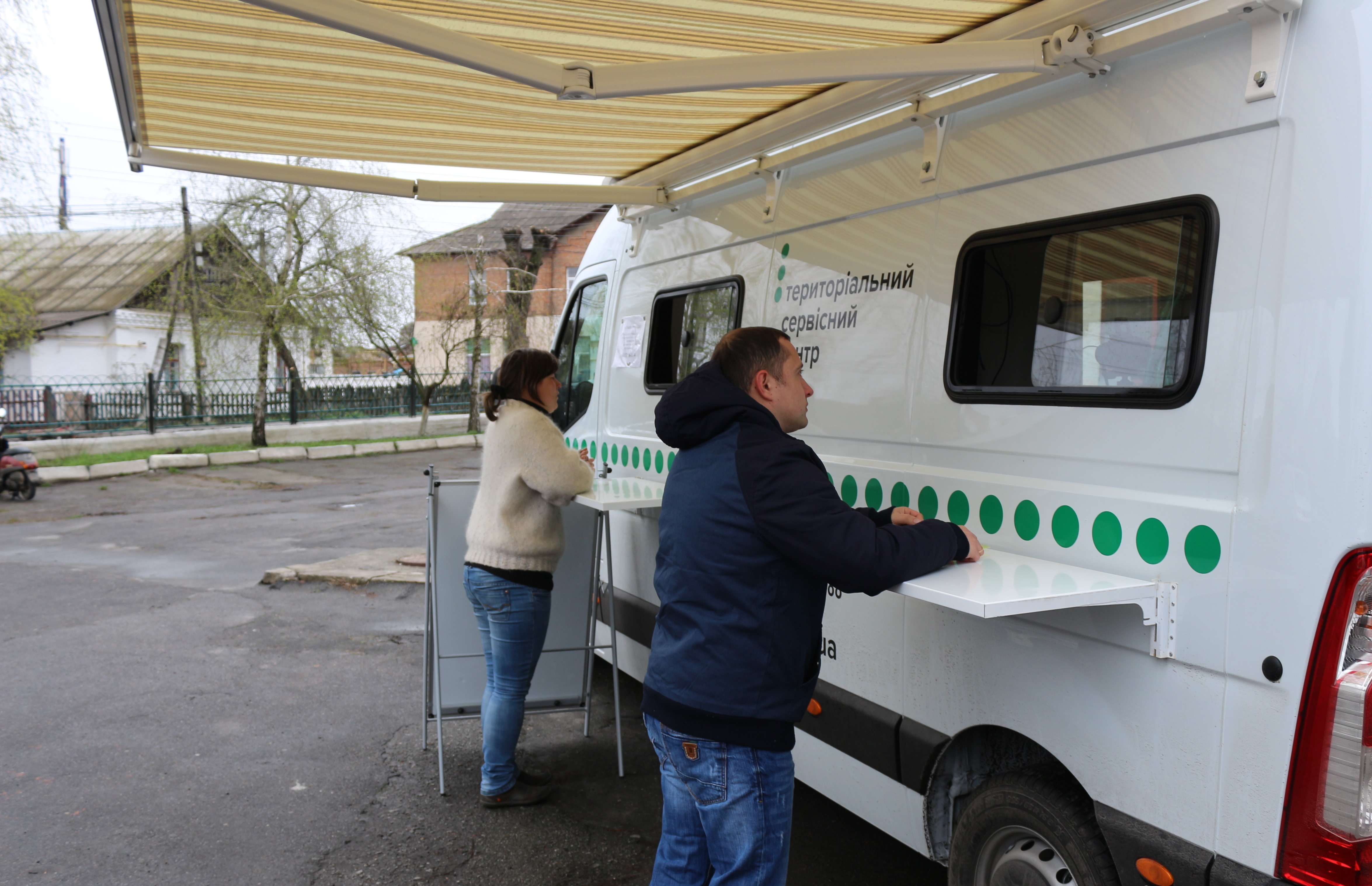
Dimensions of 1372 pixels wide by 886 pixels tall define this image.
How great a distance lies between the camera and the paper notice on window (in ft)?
16.2

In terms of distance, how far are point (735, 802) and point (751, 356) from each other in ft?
3.56

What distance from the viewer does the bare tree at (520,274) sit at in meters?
27.5

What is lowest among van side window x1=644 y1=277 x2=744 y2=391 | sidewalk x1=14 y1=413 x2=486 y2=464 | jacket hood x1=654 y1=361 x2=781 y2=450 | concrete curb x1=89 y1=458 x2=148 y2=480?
concrete curb x1=89 y1=458 x2=148 y2=480

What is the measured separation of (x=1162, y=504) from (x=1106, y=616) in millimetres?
309

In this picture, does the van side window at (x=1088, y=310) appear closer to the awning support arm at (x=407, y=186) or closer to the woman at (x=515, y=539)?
the woman at (x=515, y=539)

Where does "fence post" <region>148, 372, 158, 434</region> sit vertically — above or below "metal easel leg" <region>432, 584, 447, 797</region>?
above

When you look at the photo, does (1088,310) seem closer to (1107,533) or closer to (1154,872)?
(1107,533)

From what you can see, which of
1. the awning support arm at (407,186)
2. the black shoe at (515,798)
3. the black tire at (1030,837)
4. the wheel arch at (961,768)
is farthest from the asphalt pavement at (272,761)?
the awning support arm at (407,186)

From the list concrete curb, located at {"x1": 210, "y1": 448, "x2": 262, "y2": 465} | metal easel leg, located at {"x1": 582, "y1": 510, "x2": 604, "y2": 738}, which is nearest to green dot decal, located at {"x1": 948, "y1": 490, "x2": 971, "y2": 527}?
metal easel leg, located at {"x1": 582, "y1": 510, "x2": 604, "y2": 738}

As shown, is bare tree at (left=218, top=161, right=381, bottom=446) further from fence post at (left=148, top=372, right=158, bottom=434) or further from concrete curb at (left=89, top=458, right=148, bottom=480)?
concrete curb at (left=89, top=458, right=148, bottom=480)

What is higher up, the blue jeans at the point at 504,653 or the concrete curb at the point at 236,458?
the blue jeans at the point at 504,653

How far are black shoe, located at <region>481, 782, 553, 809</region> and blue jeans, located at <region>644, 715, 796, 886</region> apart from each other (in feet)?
6.48

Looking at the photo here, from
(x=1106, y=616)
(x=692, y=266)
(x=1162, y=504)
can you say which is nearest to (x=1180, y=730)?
(x=1106, y=616)

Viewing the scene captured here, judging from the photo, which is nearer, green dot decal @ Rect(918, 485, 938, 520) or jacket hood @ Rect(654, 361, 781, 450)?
jacket hood @ Rect(654, 361, 781, 450)
